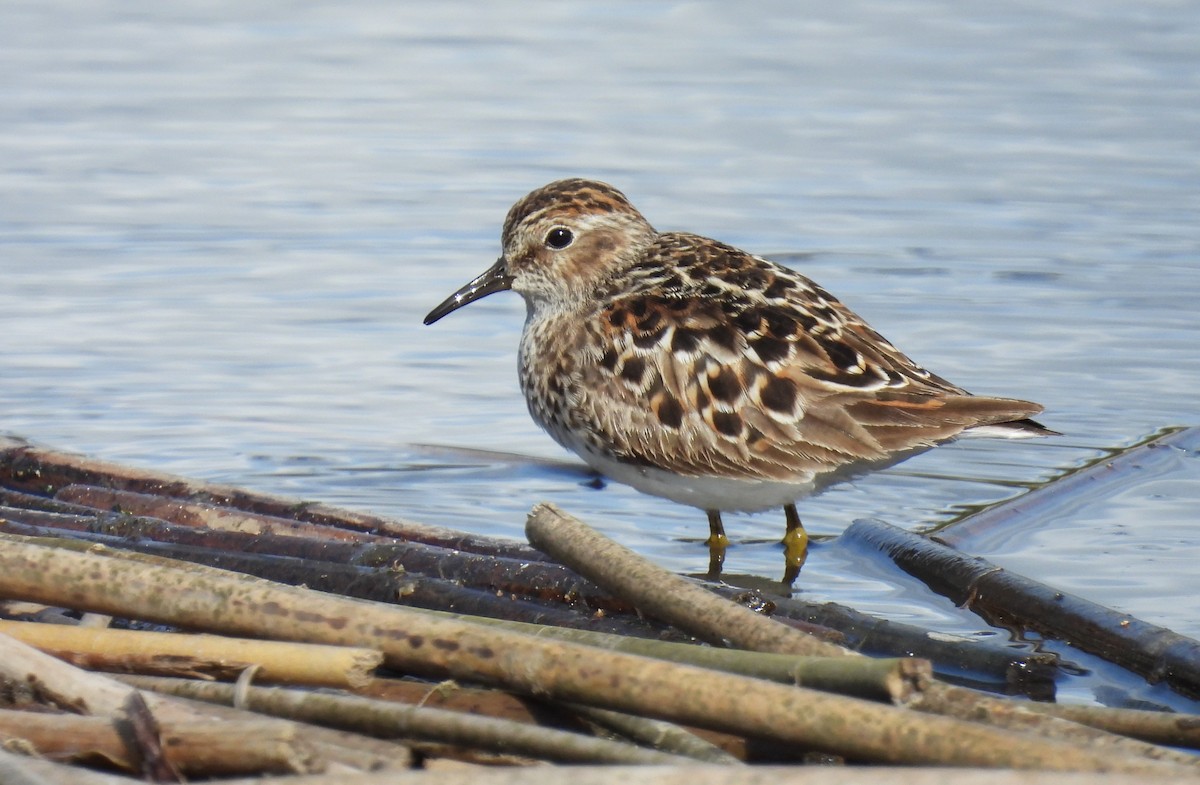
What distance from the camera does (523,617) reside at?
5152 millimetres

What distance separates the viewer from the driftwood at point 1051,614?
17.3 ft

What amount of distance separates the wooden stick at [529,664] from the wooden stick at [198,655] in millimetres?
95

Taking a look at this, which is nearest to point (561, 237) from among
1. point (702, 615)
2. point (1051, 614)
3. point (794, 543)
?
point (794, 543)

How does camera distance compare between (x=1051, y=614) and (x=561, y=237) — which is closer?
(x=1051, y=614)

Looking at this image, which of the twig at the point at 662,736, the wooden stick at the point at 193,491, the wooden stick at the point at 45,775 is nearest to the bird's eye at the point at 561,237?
the wooden stick at the point at 193,491

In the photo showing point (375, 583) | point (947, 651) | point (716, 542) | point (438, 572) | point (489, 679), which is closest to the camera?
point (489, 679)

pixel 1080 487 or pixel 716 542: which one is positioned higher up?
pixel 1080 487

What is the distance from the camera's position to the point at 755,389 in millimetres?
7082

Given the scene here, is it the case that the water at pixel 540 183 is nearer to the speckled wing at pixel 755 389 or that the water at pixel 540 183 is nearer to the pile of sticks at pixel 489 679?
the speckled wing at pixel 755 389

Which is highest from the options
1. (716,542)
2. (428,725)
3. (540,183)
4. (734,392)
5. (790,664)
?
(540,183)

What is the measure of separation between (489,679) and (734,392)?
10.2 feet

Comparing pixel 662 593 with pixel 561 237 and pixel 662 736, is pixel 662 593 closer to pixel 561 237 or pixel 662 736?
pixel 662 736

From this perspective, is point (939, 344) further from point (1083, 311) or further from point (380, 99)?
point (380, 99)

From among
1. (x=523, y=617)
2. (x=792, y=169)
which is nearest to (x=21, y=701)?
(x=523, y=617)
